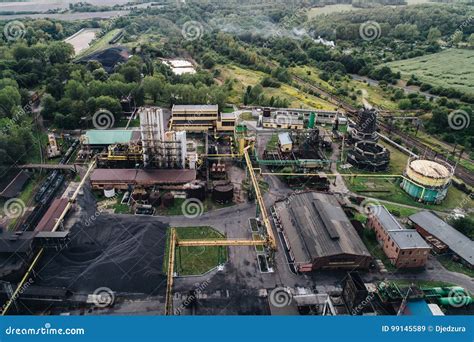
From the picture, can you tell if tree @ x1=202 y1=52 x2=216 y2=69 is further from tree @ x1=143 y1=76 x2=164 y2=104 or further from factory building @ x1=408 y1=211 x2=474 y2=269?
factory building @ x1=408 y1=211 x2=474 y2=269

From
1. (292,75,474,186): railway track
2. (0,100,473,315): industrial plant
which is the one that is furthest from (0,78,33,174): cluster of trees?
(292,75,474,186): railway track

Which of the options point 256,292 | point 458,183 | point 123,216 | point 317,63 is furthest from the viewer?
point 317,63

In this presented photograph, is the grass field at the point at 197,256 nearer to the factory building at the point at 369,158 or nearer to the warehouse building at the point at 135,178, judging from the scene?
the warehouse building at the point at 135,178

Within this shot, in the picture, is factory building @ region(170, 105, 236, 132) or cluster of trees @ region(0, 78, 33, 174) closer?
cluster of trees @ region(0, 78, 33, 174)

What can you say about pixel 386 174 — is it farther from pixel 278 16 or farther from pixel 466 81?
pixel 278 16

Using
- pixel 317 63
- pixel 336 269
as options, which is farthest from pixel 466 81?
pixel 336 269

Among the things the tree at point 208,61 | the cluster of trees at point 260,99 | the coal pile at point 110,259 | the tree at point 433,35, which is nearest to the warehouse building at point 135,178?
the coal pile at point 110,259
